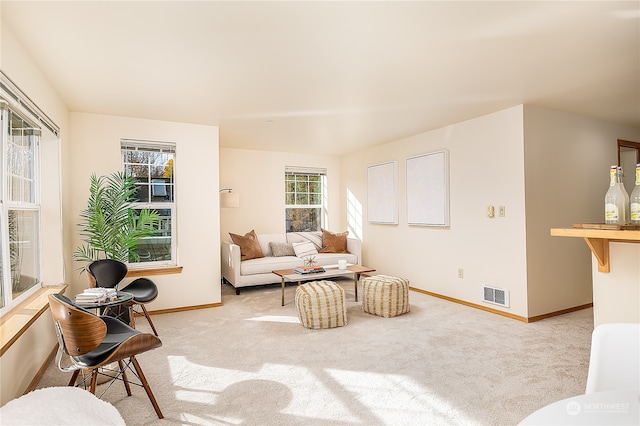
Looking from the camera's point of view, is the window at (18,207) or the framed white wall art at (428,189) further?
the framed white wall art at (428,189)

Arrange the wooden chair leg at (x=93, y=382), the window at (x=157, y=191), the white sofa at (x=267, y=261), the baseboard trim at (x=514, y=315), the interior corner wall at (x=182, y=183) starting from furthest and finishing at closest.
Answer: the white sofa at (x=267, y=261) → the window at (x=157, y=191) → the interior corner wall at (x=182, y=183) → the baseboard trim at (x=514, y=315) → the wooden chair leg at (x=93, y=382)

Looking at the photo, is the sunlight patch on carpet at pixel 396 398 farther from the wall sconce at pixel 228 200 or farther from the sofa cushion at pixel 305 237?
the sofa cushion at pixel 305 237

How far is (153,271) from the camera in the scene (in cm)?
441

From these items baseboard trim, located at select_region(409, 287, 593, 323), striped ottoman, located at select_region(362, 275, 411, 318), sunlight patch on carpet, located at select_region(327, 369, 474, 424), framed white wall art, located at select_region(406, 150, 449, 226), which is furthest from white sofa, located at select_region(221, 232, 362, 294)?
sunlight patch on carpet, located at select_region(327, 369, 474, 424)

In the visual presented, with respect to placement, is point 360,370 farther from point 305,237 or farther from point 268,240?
point 305,237

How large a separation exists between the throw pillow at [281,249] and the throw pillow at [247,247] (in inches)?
11.8

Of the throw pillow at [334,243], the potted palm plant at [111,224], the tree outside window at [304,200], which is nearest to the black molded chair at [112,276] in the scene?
the potted palm plant at [111,224]

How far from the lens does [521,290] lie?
4000 millimetres

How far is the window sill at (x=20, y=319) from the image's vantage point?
1.93 m

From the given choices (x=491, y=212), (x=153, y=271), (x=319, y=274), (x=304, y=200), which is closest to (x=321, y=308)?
(x=319, y=274)

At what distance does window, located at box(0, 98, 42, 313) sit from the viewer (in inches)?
94.0

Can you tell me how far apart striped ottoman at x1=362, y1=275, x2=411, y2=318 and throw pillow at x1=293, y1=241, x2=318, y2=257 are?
6.56 ft

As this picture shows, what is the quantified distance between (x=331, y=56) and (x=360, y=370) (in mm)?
2430

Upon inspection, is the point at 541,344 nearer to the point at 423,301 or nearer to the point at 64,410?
the point at 423,301
